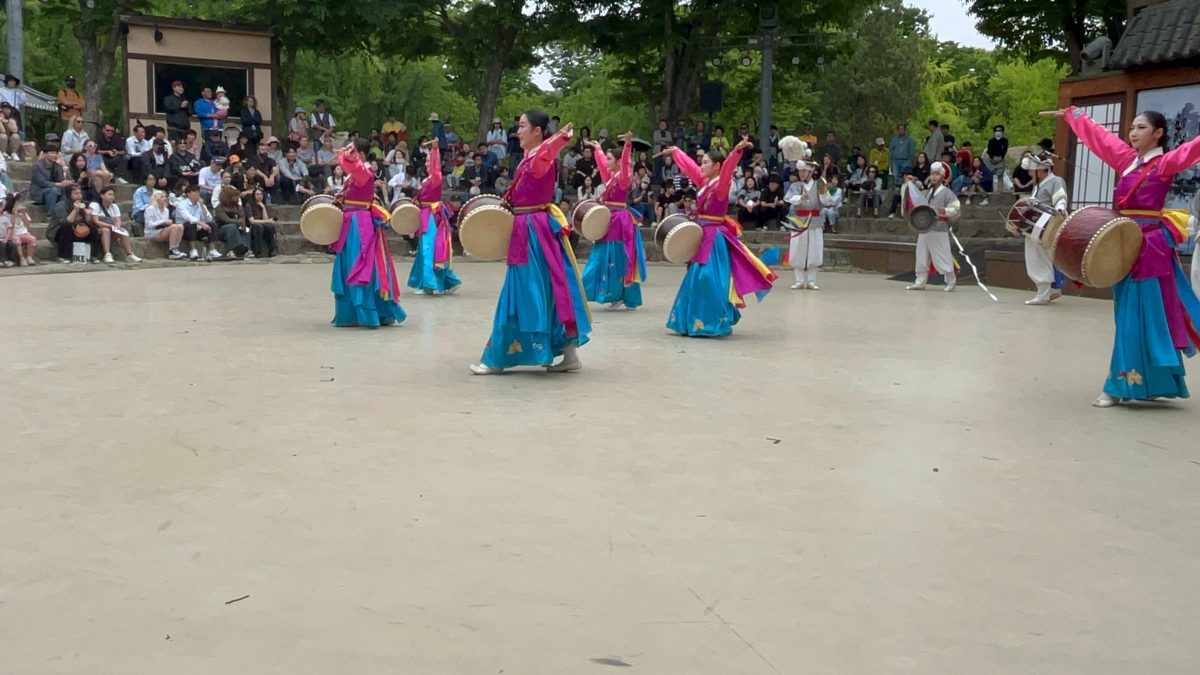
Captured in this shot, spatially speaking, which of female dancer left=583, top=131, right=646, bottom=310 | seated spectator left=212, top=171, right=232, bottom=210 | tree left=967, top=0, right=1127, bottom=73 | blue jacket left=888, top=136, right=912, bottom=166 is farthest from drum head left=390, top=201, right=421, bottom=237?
tree left=967, top=0, right=1127, bottom=73

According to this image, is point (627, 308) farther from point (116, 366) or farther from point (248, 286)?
point (116, 366)

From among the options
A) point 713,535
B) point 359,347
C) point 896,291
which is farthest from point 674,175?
point 713,535

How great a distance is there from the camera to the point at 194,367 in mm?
6922

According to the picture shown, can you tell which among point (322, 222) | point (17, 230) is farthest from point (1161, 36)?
point (17, 230)

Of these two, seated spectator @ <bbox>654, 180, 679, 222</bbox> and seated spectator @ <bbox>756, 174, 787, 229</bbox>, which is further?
seated spectator @ <bbox>756, 174, 787, 229</bbox>

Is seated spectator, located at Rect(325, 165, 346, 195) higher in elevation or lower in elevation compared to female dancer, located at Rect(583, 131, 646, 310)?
higher

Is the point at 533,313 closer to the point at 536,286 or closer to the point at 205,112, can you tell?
the point at 536,286

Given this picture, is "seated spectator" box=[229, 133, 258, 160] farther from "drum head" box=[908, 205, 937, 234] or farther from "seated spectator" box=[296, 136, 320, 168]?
"drum head" box=[908, 205, 937, 234]

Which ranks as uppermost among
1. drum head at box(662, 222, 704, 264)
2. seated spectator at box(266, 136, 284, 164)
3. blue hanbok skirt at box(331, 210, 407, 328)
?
seated spectator at box(266, 136, 284, 164)

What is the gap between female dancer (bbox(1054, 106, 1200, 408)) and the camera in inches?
233

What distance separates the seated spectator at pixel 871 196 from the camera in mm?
20047

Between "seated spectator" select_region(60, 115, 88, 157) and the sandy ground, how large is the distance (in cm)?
1036

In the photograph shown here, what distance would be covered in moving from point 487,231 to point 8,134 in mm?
13091

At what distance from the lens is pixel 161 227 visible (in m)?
16.3
